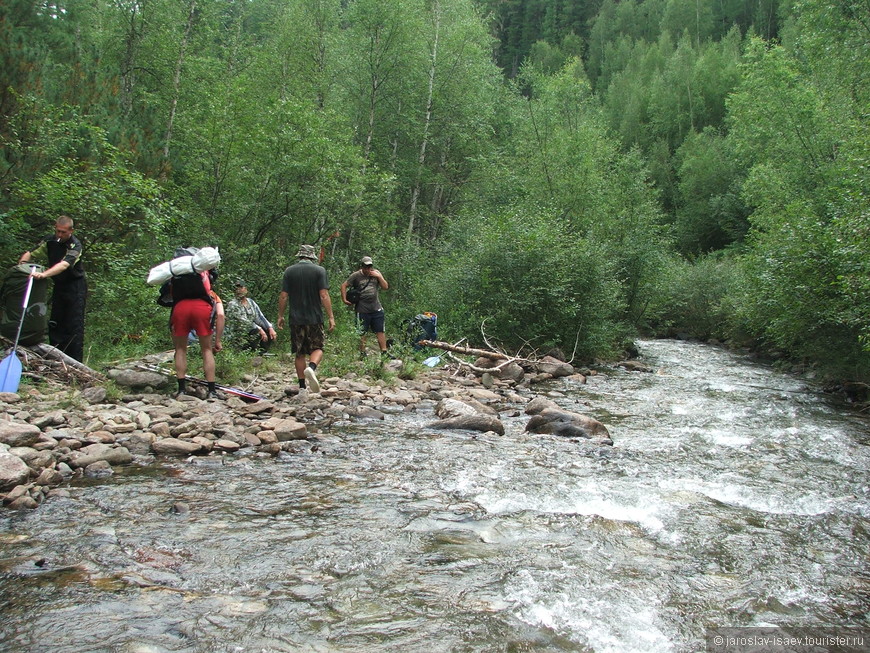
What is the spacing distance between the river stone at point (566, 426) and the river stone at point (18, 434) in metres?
5.49

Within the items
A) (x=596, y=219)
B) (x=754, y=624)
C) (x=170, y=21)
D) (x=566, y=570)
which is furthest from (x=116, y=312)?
(x=596, y=219)

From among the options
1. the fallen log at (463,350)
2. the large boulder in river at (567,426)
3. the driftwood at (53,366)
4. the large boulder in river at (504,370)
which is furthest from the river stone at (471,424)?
the fallen log at (463,350)

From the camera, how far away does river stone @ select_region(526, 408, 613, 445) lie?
770 centimetres

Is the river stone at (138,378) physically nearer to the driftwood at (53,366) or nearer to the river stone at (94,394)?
the driftwood at (53,366)

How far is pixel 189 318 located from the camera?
23.8 feet

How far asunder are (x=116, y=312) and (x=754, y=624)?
9734 millimetres

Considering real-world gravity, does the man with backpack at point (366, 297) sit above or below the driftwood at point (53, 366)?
above

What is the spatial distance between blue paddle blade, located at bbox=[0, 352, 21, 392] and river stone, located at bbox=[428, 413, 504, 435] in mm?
4605

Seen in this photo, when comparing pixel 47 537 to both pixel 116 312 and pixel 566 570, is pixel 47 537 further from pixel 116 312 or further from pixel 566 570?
pixel 116 312

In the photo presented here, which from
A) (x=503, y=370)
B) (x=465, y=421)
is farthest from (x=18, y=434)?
(x=503, y=370)

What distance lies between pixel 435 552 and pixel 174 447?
304cm

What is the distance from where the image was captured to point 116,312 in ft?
32.3

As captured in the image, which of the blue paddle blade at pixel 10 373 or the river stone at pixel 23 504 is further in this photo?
the blue paddle blade at pixel 10 373

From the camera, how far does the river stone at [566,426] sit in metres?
7.70
